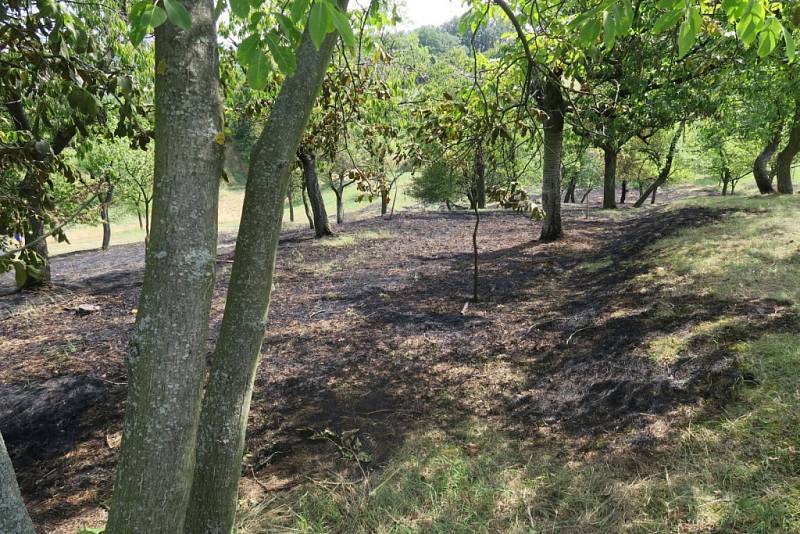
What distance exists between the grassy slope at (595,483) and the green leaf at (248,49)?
8.88 feet

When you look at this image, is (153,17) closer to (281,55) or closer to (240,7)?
(240,7)

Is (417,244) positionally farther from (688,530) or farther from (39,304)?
(688,530)

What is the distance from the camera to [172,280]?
5.43 feet

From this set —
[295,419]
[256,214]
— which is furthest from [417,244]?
[256,214]

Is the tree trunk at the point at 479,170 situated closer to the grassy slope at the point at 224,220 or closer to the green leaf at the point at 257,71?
the green leaf at the point at 257,71

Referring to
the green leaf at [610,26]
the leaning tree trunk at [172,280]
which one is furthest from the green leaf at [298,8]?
the green leaf at [610,26]

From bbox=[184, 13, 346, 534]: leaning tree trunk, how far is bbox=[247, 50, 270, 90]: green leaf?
47 centimetres

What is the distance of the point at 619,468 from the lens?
3201 millimetres

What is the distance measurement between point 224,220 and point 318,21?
47168 millimetres

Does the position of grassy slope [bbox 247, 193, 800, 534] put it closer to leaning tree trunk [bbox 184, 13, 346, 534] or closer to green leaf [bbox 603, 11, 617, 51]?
leaning tree trunk [bbox 184, 13, 346, 534]

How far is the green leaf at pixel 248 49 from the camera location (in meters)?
1.45

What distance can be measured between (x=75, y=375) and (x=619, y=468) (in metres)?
5.88

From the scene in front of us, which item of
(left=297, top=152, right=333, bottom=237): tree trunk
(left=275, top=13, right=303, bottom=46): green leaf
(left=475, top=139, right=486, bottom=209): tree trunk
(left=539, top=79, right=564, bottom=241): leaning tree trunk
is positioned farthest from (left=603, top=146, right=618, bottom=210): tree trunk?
(left=275, top=13, right=303, bottom=46): green leaf

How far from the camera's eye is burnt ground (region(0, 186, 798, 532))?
12.5 feet
